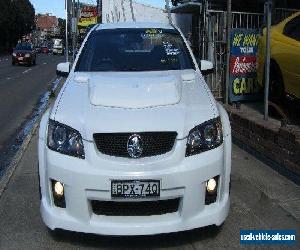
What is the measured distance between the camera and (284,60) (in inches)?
283

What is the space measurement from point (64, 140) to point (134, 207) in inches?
28.7

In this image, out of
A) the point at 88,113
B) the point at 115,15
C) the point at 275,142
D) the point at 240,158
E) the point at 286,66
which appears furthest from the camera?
the point at 115,15

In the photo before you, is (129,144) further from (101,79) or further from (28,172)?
(28,172)

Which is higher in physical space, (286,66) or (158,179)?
(286,66)

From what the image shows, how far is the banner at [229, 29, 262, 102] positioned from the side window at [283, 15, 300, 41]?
3.58 ft

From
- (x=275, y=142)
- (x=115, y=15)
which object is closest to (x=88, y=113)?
(x=275, y=142)

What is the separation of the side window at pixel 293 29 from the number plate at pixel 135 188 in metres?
4.50

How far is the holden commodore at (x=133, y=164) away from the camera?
3.49 m

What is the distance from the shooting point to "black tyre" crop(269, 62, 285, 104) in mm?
7484

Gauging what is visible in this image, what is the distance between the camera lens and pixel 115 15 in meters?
36.8

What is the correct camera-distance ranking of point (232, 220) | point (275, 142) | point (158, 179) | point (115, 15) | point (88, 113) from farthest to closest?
point (115, 15)
point (275, 142)
point (232, 220)
point (88, 113)
point (158, 179)

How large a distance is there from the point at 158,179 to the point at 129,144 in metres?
0.33

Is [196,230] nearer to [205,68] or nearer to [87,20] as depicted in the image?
[205,68]

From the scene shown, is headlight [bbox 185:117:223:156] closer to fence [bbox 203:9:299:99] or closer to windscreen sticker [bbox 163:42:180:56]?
windscreen sticker [bbox 163:42:180:56]
